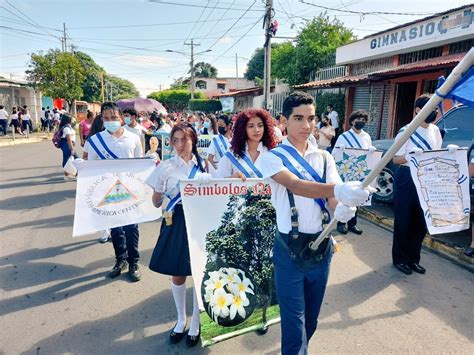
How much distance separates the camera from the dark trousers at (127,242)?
418cm

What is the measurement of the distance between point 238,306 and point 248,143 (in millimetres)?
1506

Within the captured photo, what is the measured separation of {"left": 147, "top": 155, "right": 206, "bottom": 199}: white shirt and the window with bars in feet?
41.7

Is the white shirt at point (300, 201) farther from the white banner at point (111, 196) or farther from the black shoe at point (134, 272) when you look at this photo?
the black shoe at point (134, 272)

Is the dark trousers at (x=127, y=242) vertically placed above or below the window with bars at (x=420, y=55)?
below

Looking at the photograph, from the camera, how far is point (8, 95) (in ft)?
89.4

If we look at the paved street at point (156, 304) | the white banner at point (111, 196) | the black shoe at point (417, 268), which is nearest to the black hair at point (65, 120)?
the paved street at point (156, 304)

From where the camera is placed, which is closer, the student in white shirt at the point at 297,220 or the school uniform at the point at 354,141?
the student in white shirt at the point at 297,220

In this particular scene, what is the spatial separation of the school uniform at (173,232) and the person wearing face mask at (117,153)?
1256 millimetres

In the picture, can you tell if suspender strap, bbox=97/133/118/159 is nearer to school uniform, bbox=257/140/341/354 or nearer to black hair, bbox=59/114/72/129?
school uniform, bbox=257/140/341/354

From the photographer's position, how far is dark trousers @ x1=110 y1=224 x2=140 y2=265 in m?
4.18

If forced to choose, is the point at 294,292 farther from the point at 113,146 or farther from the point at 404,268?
the point at 113,146

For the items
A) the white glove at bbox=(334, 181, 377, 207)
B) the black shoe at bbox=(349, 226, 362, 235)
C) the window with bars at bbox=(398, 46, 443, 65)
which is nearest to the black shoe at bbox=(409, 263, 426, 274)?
the black shoe at bbox=(349, 226, 362, 235)

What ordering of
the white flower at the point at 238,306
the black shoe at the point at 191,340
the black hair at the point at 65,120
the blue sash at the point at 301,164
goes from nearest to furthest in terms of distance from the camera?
the blue sash at the point at 301,164
the white flower at the point at 238,306
the black shoe at the point at 191,340
the black hair at the point at 65,120

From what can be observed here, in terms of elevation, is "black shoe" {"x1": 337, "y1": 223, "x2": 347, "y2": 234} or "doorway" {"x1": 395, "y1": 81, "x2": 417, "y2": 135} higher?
"doorway" {"x1": 395, "y1": 81, "x2": 417, "y2": 135}
